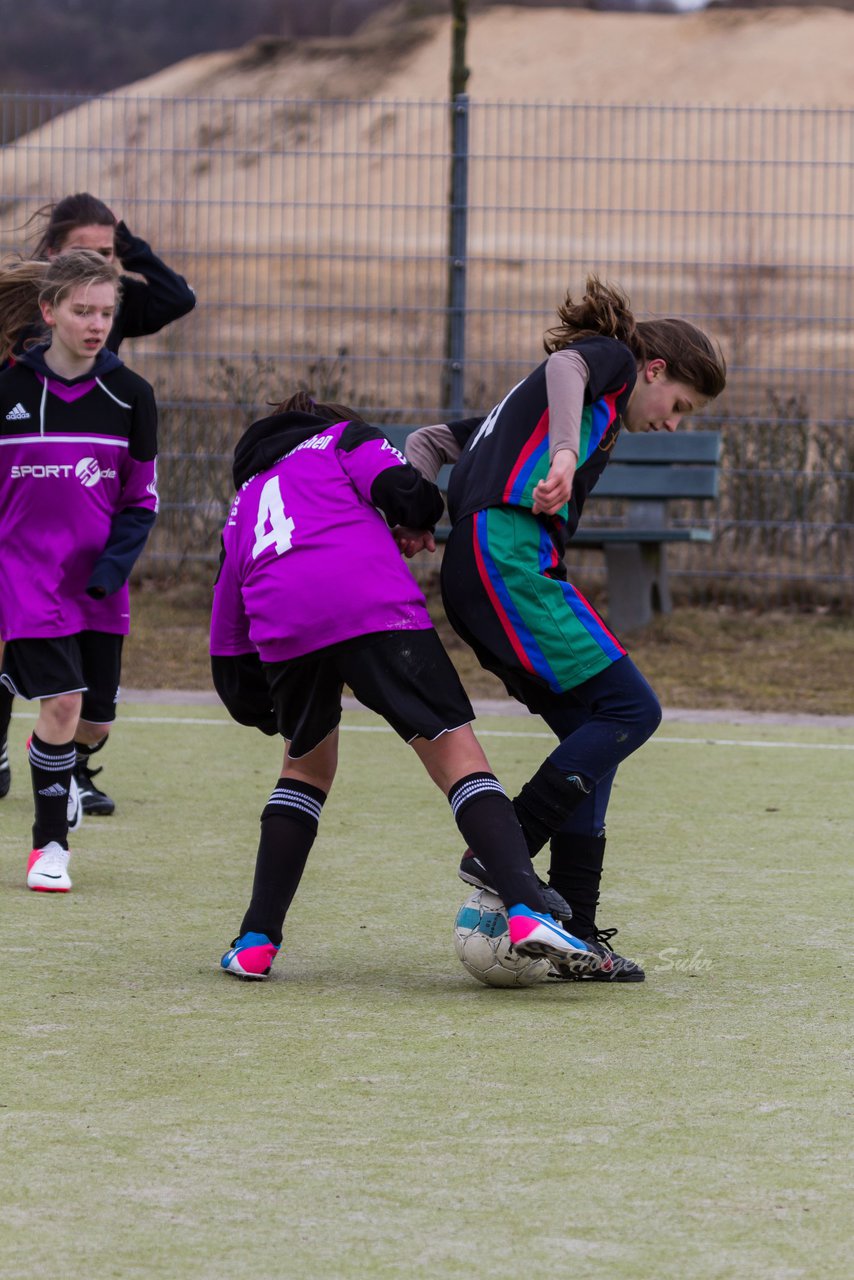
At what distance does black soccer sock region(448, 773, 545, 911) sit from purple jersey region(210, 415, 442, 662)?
0.34 metres

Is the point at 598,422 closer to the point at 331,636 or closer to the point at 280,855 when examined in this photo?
the point at 331,636

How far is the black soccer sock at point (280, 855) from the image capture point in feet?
13.0

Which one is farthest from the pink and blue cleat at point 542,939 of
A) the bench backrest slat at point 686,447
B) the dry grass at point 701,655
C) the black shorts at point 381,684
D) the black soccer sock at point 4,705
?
the bench backrest slat at point 686,447

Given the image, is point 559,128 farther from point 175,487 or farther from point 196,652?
point 196,652

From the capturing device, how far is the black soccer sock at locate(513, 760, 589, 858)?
3.86 m

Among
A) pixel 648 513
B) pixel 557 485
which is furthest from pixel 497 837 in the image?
pixel 648 513

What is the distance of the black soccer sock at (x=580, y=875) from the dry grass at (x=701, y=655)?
424 cm

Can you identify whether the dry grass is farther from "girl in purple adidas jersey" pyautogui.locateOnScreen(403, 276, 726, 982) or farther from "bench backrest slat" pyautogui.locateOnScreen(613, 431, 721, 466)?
"girl in purple adidas jersey" pyautogui.locateOnScreen(403, 276, 726, 982)

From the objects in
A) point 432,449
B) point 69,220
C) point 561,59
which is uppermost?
point 561,59

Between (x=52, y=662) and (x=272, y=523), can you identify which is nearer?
(x=272, y=523)

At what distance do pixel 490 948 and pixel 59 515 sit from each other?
1.74m

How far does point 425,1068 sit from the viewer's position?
3.27 metres

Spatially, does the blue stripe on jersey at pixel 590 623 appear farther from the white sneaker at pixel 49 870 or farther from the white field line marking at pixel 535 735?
the white field line marking at pixel 535 735

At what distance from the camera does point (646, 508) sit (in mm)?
9867
